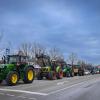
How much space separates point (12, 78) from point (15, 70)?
7.57ft

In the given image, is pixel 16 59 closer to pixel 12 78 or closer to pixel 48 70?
Result: pixel 12 78

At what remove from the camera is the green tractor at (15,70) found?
2509 centimetres

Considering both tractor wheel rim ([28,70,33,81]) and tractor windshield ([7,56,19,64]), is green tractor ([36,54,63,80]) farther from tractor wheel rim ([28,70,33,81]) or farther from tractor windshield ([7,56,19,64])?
tractor windshield ([7,56,19,64])

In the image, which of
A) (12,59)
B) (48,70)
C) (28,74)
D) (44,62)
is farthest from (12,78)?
(44,62)

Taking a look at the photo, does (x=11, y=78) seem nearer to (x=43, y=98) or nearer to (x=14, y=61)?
(x=14, y=61)

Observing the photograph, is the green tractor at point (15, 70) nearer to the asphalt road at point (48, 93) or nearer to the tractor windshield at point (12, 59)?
the tractor windshield at point (12, 59)

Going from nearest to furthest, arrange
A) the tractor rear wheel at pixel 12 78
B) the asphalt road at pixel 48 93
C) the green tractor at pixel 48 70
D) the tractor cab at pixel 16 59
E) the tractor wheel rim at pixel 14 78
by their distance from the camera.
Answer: the asphalt road at pixel 48 93 < the tractor rear wheel at pixel 12 78 < the tractor wheel rim at pixel 14 78 < the tractor cab at pixel 16 59 < the green tractor at pixel 48 70

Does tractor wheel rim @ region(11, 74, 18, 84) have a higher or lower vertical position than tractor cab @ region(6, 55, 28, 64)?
lower

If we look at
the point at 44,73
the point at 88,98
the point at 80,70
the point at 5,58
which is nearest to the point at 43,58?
the point at 44,73

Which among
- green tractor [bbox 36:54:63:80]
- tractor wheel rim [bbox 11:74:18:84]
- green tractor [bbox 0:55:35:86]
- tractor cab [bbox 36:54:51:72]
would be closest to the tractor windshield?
green tractor [bbox 0:55:35:86]

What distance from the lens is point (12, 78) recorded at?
81.7 ft

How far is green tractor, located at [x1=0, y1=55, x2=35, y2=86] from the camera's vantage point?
25094 mm

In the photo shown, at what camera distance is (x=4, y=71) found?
2614cm

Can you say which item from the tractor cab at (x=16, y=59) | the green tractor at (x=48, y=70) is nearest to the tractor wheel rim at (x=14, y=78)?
the tractor cab at (x=16, y=59)
